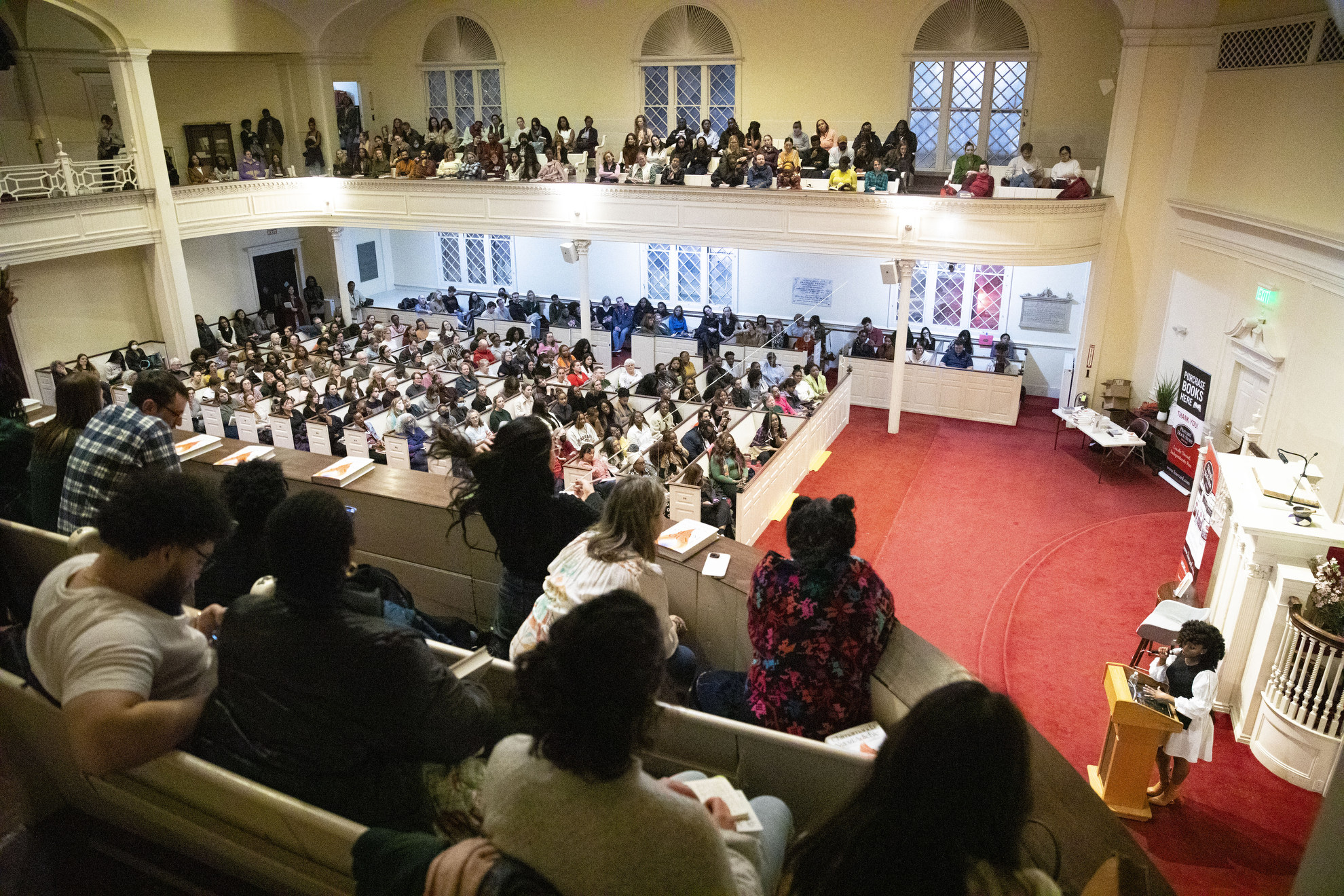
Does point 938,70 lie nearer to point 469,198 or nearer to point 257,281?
point 469,198

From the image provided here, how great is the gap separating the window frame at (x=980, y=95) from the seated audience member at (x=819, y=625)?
12319 millimetres

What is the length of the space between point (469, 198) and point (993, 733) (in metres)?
14.8

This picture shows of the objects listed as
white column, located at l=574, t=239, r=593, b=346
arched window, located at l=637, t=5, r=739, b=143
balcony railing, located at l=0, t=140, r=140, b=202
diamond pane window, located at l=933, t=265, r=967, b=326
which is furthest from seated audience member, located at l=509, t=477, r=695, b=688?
diamond pane window, located at l=933, t=265, r=967, b=326

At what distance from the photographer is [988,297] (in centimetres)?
1559

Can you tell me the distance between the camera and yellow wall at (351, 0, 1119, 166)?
13586 millimetres

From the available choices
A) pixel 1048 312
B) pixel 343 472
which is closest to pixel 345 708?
pixel 343 472

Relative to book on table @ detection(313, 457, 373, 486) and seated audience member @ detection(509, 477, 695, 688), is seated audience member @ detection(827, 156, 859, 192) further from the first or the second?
seated audience member @ detection(509, 477, 695, 688)

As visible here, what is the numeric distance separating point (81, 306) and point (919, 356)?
13702 millimetres

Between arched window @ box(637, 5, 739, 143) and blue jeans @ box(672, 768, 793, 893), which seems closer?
blue jeans @ box(672, 768, 793, 893)

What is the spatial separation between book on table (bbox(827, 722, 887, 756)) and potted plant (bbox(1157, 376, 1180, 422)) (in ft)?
34.7

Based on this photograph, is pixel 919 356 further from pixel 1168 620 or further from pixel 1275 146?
pixel 1168 620

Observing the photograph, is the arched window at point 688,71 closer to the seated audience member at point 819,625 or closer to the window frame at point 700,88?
the window frame at point 700,88

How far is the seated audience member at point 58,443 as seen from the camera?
383 cm

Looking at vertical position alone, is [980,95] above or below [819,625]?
above
